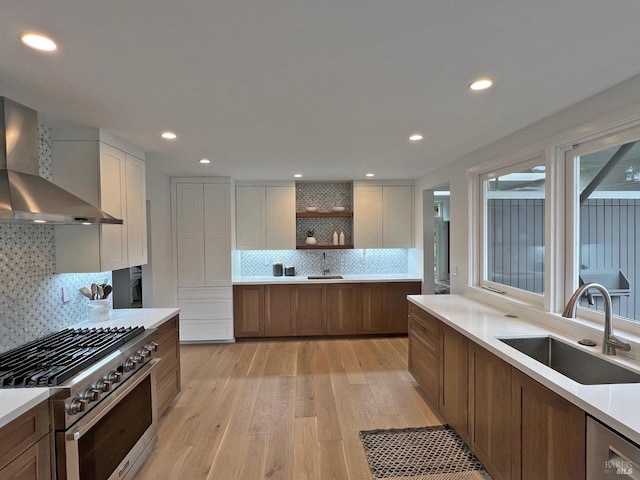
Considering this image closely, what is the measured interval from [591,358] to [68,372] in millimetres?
2757

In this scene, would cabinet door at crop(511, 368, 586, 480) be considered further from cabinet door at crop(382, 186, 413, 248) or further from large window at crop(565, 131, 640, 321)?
cabinet door at crop(382, 186, 413, 248)

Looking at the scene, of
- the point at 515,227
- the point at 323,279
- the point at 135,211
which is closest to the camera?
the point at 515,227

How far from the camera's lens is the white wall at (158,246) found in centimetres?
406

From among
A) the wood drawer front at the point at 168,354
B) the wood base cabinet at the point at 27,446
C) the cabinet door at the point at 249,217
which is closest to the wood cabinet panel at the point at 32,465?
the wood base cabinet at the point at 27,446

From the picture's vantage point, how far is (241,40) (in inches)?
53.7

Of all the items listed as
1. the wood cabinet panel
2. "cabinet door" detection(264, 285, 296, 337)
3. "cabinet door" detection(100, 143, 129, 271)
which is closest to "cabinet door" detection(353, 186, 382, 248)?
"cabinet door" detection(264, 285, 296, 337)

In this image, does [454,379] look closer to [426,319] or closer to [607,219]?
[426,319]

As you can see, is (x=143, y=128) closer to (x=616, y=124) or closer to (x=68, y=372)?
(x=68, y=372)

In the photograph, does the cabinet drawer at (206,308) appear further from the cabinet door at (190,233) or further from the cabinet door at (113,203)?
the cabinet door at (113,203)

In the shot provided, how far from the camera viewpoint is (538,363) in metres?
1.63

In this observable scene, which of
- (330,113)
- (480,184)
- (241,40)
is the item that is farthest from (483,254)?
(241,40)

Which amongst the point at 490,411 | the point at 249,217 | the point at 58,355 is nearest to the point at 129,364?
the point at 58,355

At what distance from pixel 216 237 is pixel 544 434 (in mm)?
4213

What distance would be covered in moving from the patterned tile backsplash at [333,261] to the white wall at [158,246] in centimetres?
118
